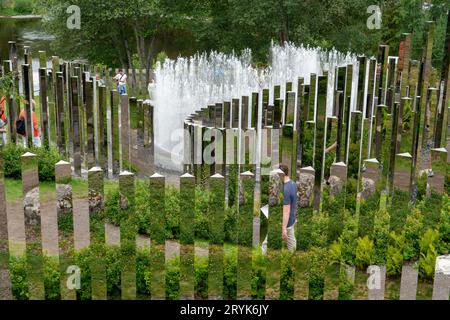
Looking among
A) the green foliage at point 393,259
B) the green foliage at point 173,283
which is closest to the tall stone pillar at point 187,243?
the green foliage at point 173,283

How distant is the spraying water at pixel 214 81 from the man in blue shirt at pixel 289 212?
4.72 metres

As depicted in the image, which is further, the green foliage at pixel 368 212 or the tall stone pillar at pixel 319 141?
the tall stone pillar at pixel 319 141

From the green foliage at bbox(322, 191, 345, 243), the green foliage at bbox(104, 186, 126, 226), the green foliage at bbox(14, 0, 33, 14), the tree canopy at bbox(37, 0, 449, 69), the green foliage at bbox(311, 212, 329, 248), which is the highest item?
the green foliage at bbox(14, 0, 33, 14)

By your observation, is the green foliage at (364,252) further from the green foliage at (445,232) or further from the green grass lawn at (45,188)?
the green grass lawn at (45,188)

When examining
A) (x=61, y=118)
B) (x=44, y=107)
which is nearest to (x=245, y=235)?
(x=61, y=118)

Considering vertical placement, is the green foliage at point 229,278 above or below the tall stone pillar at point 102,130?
below

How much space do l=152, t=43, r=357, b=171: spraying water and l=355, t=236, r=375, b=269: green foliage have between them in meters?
5.49

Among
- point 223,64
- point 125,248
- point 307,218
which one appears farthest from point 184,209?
point 223,64

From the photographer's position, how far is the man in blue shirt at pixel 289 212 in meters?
7.98

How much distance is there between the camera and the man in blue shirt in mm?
7977

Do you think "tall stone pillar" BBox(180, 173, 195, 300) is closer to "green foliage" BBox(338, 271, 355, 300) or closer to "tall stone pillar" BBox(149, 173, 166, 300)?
"tall stone pillar" BBox(149, 173, 166, 300)

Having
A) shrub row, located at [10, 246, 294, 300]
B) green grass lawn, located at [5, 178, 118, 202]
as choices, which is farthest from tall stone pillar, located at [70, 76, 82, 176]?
shrub row, located at [10, 246, 294, 300]

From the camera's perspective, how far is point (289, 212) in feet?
26.6

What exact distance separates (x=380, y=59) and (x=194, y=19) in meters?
13.1
